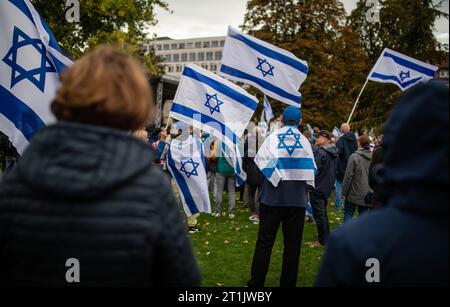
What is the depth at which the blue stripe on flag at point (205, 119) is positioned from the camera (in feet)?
22.8

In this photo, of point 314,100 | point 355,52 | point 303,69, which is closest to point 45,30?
point 303,69

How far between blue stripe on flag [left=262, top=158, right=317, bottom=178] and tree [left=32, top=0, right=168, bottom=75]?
58.0 ft

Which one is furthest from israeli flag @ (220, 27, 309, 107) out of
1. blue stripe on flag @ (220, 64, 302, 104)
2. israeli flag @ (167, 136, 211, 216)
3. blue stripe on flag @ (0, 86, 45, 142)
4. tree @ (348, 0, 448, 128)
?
tree @ (348, 0, 448, 128)

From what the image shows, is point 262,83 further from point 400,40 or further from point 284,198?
point 400,40

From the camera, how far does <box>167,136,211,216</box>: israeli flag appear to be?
7.34 m

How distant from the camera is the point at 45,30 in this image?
4.82 meters

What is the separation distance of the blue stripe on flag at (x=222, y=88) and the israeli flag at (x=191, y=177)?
993 millimetres

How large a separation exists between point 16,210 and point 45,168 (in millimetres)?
220

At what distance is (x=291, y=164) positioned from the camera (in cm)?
546

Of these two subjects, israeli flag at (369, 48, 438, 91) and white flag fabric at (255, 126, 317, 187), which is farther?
israeli flag at (369, 48, 438, 91)

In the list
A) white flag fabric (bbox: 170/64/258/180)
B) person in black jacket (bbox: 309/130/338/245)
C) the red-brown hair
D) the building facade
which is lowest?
person in black jacket (bbox: 309/130/338/245)

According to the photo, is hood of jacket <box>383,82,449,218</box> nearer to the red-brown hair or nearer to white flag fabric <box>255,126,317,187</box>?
the red-brown hair

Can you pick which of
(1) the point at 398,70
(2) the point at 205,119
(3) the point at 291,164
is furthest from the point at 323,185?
(1) the point at 398,70

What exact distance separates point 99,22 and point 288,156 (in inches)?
846
